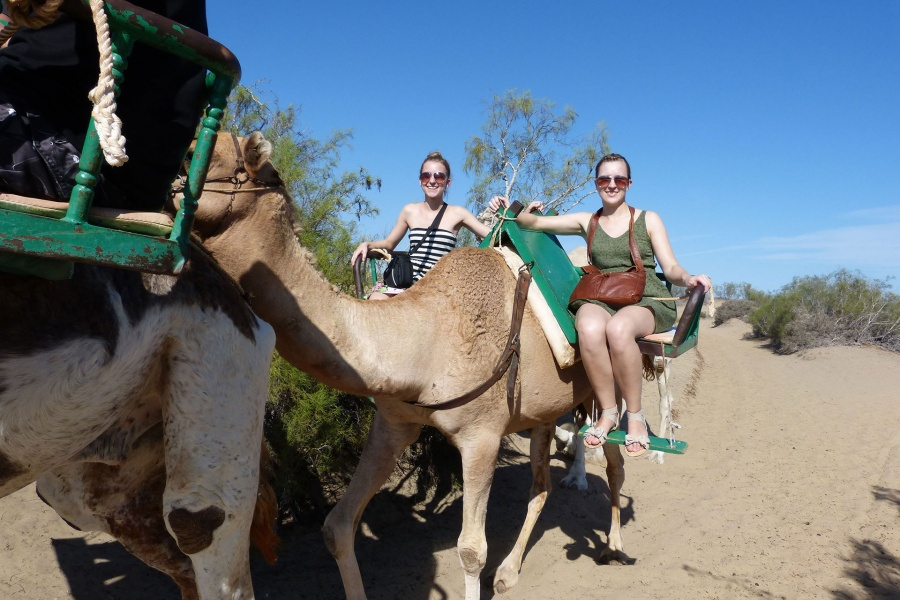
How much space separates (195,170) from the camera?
169 cm

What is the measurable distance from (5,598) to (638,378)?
4053 millimetres

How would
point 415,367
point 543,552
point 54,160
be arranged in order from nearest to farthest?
1. point 54,160
2. point 415,367
3. point 543,552

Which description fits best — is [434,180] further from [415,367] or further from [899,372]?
[899,372]

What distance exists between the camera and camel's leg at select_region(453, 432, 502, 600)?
3.76m

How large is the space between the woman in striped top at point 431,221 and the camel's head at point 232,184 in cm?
180

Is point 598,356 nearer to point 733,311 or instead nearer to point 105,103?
point 105,103

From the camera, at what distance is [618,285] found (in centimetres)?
414

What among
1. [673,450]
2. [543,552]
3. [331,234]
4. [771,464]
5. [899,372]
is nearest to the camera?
[673,450]

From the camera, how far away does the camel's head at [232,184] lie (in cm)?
279

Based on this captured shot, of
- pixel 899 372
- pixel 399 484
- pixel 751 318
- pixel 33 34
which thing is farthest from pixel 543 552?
pixel 751 318

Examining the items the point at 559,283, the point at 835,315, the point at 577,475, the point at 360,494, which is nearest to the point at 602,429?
the point at 559,283

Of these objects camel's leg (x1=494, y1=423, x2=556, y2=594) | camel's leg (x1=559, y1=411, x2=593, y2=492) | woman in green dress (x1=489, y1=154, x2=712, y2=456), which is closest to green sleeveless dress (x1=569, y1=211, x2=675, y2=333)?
woman in green dress (x1=489, y1=154, x2=712, y2=456)

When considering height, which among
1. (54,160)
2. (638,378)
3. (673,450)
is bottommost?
(673,450)

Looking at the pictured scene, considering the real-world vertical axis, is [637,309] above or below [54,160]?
below
